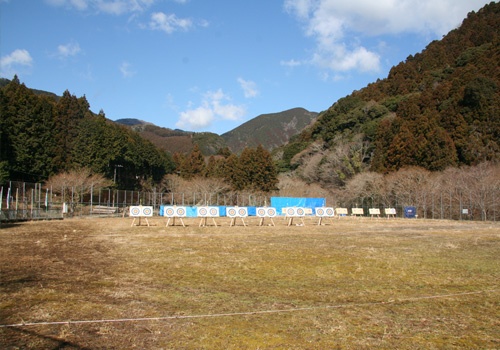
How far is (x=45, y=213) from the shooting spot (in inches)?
1224

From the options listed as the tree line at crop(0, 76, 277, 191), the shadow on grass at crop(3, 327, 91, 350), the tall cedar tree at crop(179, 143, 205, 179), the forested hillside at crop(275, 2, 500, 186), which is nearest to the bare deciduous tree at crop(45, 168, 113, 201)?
the tree line at crop(0, 76, 277, 191)

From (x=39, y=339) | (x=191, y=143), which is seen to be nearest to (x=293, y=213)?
(x=39, y=339)

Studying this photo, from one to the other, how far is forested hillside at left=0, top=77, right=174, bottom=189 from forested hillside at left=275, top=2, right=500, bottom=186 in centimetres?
3548

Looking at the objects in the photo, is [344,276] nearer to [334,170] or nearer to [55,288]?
[55,288]

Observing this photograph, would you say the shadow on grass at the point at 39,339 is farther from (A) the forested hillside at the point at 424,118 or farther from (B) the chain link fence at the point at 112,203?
(A) the forested hillside at the point at 424,118

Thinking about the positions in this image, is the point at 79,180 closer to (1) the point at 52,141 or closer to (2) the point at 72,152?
(1) the point at 52,141

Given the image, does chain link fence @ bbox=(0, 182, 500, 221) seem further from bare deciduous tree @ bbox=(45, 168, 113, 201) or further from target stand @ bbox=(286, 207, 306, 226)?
target stand @ bbox=(286, 207, 306, 226)

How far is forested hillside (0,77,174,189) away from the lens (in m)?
44.6

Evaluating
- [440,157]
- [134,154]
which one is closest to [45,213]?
[134,154]

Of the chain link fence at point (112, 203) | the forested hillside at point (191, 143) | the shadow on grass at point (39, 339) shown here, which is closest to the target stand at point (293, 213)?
the chain link fence at point (112, 203)

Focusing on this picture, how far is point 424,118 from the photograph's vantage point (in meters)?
52.0

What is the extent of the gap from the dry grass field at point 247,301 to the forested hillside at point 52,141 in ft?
124

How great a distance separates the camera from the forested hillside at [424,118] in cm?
4834

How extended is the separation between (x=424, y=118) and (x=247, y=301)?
174ft
